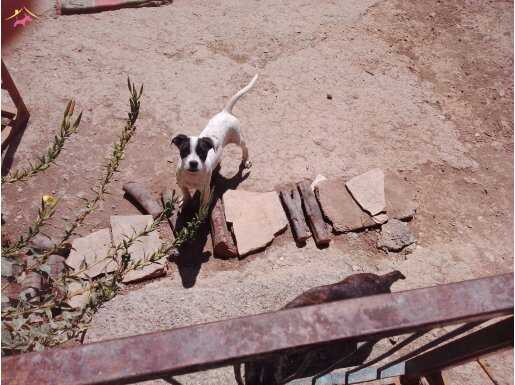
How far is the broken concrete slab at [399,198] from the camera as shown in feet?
16.9

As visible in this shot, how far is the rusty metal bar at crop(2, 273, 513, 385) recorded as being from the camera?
1071mm

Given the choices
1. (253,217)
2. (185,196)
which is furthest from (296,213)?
(185,196)

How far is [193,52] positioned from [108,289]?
512cm

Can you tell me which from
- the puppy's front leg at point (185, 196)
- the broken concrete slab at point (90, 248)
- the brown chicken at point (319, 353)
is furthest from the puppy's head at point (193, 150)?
the brown chicken at point (319, 353)

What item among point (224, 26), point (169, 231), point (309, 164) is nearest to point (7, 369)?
point (169, 231)

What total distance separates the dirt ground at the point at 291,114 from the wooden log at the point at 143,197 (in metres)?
0.13

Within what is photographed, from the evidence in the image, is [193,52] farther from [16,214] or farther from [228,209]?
[16,214]

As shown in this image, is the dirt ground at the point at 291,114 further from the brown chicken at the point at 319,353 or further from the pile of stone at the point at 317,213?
the brown chicken at the point at 319,353

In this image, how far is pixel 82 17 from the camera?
670 centimetres

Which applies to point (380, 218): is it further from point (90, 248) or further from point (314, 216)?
point (90, 248)

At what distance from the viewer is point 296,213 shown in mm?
4969

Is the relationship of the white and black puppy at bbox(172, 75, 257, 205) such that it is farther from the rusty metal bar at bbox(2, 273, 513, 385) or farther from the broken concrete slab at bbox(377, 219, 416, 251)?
the rusty metal bar at bbox(2, 273, 513, 385)

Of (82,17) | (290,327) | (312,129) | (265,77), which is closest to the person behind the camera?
(290,327)

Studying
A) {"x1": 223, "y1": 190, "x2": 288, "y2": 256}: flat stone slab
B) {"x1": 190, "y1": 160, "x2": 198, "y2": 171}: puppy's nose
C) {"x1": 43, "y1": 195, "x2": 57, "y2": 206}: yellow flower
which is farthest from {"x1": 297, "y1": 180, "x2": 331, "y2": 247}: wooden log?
{"x1": 43, "y1": 195, "x2": 57, "y2": 206}: yellow flower
